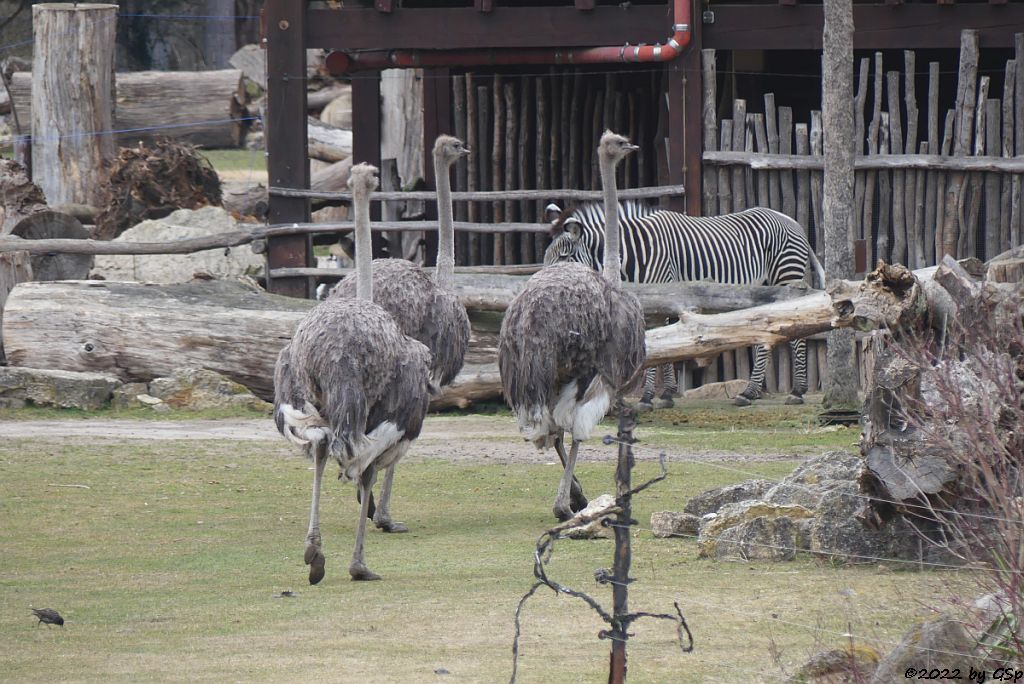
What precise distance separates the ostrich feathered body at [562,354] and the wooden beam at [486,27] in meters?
6.44

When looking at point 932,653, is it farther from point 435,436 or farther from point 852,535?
point 435,436

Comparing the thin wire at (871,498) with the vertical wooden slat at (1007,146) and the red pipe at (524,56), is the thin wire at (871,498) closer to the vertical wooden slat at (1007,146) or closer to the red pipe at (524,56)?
the red pipe at (524,56)

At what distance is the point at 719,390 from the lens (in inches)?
624

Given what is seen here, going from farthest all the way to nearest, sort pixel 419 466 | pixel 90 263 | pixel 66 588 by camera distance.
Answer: pixel 90 263, pixel 419 466, pixel 66 588

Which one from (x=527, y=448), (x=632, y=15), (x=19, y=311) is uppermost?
(x=632, y=15)

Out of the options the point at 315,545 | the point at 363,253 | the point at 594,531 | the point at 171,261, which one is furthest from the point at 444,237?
the point at 171,261

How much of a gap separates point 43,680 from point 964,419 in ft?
11.4

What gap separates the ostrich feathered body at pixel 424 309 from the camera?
33.2 feet

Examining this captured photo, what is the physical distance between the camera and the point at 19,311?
48.6ft

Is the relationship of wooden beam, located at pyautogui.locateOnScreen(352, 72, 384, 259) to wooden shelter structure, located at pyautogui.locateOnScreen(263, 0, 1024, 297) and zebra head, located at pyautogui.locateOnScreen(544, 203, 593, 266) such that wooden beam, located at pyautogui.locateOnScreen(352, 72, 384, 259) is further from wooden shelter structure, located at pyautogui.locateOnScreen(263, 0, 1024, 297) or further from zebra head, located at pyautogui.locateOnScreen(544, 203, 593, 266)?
zebra head, located at pyautogui.locateOnScreen(544, 203, 593, 266)

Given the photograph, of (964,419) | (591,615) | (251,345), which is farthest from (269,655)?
(251,345)

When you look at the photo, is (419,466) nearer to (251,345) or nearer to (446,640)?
(251,345)

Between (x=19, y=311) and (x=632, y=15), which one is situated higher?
(x=632, y=15)

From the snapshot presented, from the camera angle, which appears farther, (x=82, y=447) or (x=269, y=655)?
(x=82, y=447)
